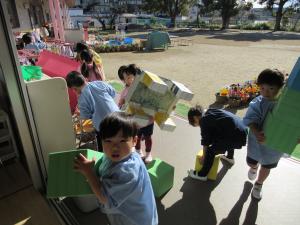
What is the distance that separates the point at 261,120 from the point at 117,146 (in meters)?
1.70

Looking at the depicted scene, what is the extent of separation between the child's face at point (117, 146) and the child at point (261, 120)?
1509 mm

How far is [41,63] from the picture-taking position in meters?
4.81

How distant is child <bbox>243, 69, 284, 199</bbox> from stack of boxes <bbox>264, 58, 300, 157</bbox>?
0.14 metres

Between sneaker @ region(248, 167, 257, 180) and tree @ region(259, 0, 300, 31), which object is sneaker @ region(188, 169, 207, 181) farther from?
tree @ region(259, 0, 300, 31)

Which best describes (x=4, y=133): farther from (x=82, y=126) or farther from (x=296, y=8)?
(x=296, y=8)

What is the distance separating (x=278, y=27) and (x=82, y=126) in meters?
37.5

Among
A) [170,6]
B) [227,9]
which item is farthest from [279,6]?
[170,6]

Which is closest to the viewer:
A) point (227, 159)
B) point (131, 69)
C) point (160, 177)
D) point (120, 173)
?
point (120, 173)

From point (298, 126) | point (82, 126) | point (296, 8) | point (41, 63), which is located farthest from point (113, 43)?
point (296, 8)

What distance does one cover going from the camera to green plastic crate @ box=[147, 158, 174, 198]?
2887mm

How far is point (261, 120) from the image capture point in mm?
2646

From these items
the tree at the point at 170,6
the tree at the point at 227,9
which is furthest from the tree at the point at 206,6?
the tree at the point at 170,6

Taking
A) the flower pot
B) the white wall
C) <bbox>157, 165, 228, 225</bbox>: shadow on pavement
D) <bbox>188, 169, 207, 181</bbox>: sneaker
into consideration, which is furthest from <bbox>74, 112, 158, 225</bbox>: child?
the white wall

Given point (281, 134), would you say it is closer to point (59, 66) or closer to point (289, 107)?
point (289, 107)
